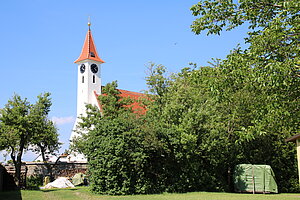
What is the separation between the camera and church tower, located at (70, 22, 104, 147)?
42562mm

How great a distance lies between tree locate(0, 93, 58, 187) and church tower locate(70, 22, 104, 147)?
763 inches

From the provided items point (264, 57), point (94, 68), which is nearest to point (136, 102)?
point (94, 68)

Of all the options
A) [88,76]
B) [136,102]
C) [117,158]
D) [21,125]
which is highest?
[88,76]

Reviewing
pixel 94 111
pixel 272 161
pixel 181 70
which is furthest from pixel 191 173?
pixel 94 111

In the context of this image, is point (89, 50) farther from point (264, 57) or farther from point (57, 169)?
point (264, 57)

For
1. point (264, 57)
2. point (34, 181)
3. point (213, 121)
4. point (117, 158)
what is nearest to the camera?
point (264, 57)

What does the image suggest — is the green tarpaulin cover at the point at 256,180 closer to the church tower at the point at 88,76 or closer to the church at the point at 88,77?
the church at the point at 88,77

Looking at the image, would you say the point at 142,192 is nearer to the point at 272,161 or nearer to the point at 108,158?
the point at 108,158

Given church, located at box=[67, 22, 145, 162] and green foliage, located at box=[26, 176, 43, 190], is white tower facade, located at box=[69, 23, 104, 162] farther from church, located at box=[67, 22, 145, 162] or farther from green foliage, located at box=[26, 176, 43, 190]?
green foliage, located at box=[26, 176, 43, 190]

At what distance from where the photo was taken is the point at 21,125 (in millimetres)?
20594

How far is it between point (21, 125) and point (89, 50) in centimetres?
2519

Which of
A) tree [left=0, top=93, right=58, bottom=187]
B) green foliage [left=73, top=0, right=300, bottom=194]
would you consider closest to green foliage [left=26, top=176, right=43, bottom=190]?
tree [left=0, top=93, right=58, bottom=187]

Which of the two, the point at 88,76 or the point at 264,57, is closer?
the point at 264,57

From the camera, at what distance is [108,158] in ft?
54.7
